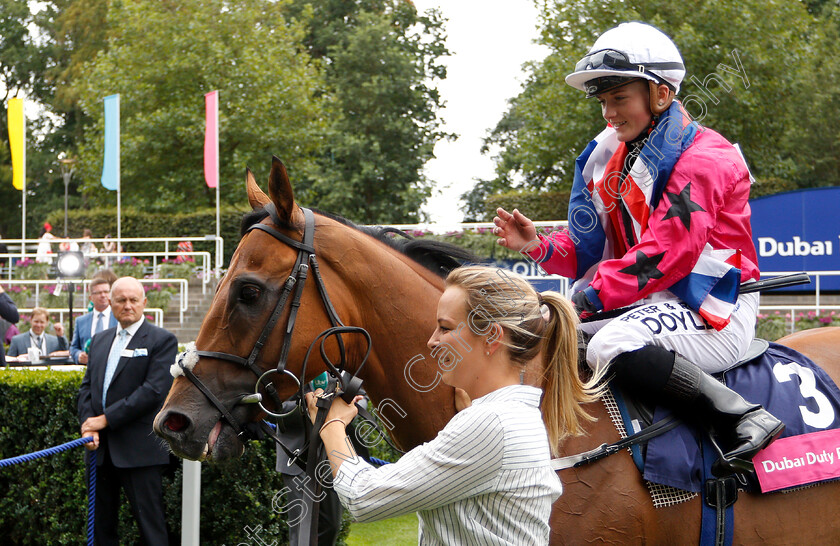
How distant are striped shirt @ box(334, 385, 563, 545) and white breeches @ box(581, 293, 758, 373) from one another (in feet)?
2.82

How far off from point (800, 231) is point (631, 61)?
43.2 feet

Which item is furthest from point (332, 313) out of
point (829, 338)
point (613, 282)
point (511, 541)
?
point (829, 338)

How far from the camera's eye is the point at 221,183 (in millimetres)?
24453

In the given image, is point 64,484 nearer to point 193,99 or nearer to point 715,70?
point 715,70

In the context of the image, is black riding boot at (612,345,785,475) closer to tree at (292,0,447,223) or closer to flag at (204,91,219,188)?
flag at (204,91,219,188)

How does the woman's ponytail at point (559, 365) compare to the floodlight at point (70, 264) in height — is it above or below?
above

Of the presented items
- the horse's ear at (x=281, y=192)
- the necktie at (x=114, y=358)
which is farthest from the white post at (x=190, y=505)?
the horse's ear at (x=281, y=192)

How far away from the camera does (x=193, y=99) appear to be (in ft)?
78.9

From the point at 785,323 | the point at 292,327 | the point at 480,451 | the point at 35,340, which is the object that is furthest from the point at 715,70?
the point at 480,451

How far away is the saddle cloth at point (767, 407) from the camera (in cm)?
237

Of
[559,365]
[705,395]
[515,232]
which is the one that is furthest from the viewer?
[515,232]

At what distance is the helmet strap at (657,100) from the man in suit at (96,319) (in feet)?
19.6

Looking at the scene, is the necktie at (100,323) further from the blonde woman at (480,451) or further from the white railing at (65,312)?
the blonde woman at (480,451)

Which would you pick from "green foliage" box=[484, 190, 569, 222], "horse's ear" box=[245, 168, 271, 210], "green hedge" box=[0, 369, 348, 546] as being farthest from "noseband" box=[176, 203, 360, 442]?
"green foliage" box=[484, 190, 569, 222]
